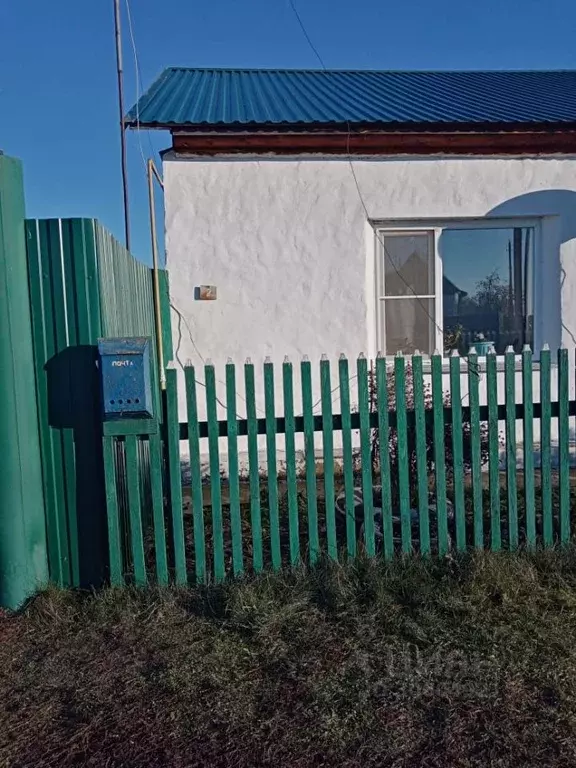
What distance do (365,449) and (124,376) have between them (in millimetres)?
1501

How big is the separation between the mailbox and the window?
3.79 metres

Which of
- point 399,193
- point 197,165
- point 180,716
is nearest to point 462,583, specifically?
point 180,716

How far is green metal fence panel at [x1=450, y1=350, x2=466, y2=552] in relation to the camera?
3.93 metres

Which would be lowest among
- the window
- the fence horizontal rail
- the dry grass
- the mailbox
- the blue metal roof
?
the dry grass

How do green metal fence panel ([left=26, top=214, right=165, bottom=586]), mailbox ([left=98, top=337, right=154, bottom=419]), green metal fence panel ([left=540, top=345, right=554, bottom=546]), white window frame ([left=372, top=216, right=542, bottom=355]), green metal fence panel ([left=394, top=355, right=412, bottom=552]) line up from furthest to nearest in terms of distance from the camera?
white window frame ([left=372, top=216, right=542, bottom=355])
green metal fence panel ([left=540, top=345, right=554, bottom=546])
green metal fence panel ([left=394, top=355, right=412, bottom=552])
green metal fence panel ([left=26, top=214, right=165, bottom=586])
mailbox ([left=98, top=337, right=154, bottom=419])

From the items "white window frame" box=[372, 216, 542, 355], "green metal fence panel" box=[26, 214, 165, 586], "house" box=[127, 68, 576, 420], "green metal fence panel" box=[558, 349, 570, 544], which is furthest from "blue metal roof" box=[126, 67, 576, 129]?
"green metal fence panel" box=[558, 349, 570, 544]

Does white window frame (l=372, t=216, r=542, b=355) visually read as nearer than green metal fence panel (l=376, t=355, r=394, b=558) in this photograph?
No

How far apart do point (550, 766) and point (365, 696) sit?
74 cm

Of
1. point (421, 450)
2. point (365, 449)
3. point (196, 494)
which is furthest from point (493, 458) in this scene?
point (196, 494)

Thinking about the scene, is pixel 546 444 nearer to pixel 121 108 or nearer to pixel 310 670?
pixel 310 670

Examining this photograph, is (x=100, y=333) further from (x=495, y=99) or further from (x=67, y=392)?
(x=495, y=99)

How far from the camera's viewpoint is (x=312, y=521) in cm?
385

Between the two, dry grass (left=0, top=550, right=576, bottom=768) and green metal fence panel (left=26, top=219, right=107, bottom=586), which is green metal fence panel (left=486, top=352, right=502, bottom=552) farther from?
green metal fence panel (left=26, top=219, right=107, bottom=586)

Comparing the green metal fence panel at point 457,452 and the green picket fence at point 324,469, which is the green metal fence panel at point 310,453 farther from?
the green metal fence panel at point 457,452
